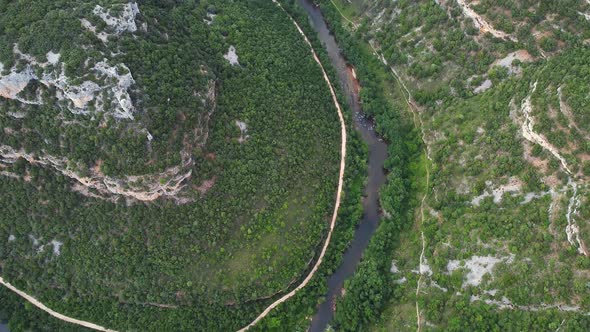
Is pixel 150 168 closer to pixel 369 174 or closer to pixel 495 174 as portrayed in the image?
pixel 369 174

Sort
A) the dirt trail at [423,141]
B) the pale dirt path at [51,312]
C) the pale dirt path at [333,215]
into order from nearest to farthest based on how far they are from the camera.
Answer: the dirt trail at [423,141], the pale dirt path at [51,312], the pale dirt path at [333,215]

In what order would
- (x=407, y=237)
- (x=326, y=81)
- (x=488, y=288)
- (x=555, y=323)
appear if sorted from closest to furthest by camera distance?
(x=555, y=323)
(x=488, y=288)
(x=407, y=237)
(x=326, y=81)

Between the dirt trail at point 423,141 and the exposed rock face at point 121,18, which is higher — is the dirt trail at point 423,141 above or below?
below

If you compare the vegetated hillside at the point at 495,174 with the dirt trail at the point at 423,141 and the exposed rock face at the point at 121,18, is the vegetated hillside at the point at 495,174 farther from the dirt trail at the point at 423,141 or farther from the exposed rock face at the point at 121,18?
the exposed rock face at the point at 121,18

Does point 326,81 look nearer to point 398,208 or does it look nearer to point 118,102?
point 398,208

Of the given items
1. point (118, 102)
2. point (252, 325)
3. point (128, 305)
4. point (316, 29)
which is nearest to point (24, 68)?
point (118, 102)

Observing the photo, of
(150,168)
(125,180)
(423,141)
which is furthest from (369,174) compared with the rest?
(125,180)

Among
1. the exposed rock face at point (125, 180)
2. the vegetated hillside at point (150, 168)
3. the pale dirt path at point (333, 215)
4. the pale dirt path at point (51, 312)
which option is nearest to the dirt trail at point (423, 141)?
the pale dirt path at point (333, 215)
